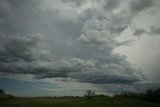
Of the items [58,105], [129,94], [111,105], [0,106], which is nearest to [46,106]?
[58,105]

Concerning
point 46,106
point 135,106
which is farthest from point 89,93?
point 46,106

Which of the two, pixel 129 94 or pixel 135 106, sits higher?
pixel 129 94

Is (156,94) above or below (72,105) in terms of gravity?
above

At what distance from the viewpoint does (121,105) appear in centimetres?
9638

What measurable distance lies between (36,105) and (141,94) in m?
115

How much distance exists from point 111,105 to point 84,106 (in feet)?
38.8

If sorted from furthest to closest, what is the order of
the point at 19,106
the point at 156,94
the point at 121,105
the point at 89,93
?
the point at 156,94 < the point at 89,93 < the point at 121,105 < the point at 19,106

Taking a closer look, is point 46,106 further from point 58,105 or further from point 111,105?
point 111,105

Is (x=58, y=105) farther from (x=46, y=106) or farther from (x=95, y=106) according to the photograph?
(x=95, y=106)

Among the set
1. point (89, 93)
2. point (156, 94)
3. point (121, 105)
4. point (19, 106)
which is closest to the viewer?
point (19, 106)

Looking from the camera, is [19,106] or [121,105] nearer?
[19,106]

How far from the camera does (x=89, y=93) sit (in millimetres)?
141000

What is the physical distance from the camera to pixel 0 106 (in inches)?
3593

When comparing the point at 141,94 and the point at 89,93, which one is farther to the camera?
the point at 141,94
